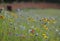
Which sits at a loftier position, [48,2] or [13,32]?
[13,32]

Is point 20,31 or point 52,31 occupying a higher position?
point 20,31

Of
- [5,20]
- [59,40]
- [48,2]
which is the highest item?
[5,20]

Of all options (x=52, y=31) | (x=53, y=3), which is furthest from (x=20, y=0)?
(x=52, y=31)

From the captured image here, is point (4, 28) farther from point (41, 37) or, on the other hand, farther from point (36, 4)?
point (36, 4)

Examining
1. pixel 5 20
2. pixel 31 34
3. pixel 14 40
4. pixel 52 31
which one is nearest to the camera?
pixel 14 40

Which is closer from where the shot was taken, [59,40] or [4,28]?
[4,28]

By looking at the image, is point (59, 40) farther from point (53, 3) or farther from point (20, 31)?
point (53, 3)

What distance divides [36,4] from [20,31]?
996 inches

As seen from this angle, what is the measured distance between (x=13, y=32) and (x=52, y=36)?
51.0 inches

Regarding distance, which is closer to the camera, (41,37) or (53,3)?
(41,37)

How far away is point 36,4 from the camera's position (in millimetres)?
30375

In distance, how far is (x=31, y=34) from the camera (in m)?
4.98

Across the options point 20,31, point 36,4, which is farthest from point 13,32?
point 36,4

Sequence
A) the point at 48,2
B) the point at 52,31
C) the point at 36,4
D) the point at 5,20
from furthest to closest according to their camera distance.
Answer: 1. the point at 48,2
2. the point at 36,4
3. the point at 52,31
4. the point at 5,20
